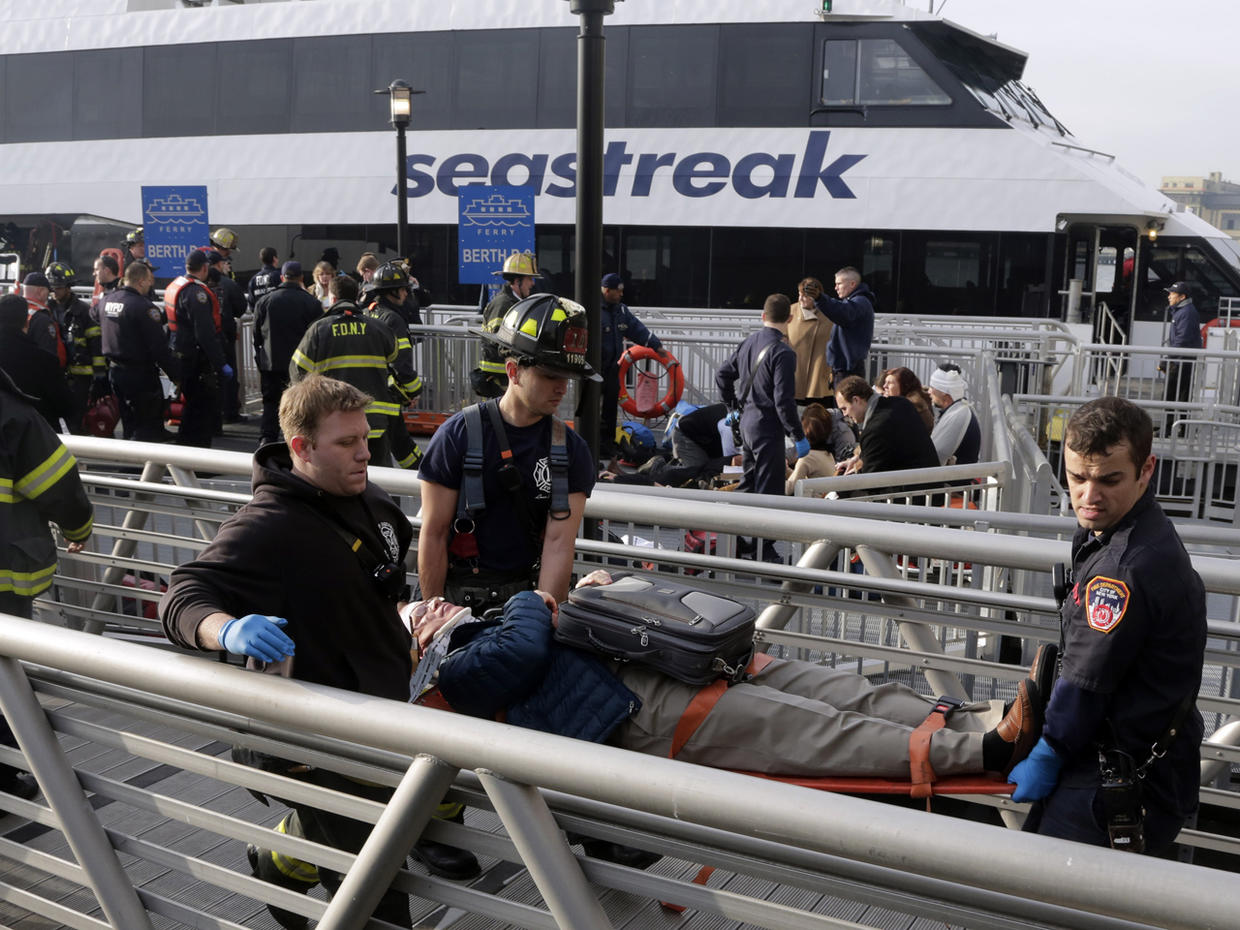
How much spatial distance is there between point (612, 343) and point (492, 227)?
209 centimetres

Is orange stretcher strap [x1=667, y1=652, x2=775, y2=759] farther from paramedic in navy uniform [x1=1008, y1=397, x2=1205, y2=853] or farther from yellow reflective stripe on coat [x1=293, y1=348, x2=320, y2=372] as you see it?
yellow reflective stripe on coat [x1=293, y1=348, x2=320, y2=372]

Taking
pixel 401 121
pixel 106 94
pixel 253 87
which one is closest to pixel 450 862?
pixel 401 121

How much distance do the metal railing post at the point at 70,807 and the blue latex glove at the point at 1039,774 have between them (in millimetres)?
2031

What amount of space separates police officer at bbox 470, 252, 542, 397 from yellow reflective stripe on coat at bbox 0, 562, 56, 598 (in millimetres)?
1811

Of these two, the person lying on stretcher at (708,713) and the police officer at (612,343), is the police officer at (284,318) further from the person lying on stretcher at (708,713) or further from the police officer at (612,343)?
the person lying on stretcher at (708,713)

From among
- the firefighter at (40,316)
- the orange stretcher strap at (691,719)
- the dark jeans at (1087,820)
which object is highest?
the firefighter at (40,316)

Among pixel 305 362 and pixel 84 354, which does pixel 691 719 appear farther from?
pixel 84 354

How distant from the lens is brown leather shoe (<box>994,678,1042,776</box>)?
277 centimetres

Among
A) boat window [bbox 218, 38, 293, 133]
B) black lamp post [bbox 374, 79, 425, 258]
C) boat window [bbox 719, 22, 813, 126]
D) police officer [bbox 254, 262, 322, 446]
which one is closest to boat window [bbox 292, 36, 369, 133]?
boat window [bbox 218, 38, 293, 133]

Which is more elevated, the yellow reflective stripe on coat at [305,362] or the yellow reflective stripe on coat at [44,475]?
the yellow reflective stripe on coat at [305,362]

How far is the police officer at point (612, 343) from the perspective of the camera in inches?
432

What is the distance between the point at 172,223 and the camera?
13430 millimetres

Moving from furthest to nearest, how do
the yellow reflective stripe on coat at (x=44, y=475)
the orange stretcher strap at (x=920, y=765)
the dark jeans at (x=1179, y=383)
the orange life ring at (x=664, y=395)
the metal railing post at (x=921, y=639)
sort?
the dark jeans at (x=1179, y=383), the orange life ring at (x=664, y=395), the yellow reflective stripe on coat at (x=44, y=475), the metal railing post at (x=921, y=639), the orange stretcher strap at (x=920, y=765)

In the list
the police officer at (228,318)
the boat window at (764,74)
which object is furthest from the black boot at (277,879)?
the boat window at (764,74)
